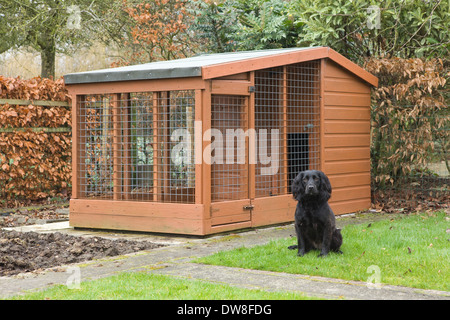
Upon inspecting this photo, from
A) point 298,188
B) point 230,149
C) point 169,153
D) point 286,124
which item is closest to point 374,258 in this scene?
point 298,188

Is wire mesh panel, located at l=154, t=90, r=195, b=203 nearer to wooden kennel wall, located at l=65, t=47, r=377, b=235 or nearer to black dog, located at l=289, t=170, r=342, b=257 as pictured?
wooden kennel wall, located at l=65, t=47, r=377, b=235

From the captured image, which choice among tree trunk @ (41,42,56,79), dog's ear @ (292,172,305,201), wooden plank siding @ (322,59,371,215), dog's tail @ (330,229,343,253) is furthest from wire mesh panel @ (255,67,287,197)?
tree trunk @ (41,42,56,79)

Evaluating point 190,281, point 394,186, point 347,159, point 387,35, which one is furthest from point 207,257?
point 387,35

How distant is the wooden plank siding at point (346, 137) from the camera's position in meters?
10.0

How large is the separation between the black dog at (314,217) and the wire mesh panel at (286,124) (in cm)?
260

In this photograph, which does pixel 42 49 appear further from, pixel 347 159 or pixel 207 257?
pixel 207 257

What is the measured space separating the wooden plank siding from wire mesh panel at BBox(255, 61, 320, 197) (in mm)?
192

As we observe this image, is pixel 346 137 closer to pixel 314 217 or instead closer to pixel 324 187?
pixel 324 187

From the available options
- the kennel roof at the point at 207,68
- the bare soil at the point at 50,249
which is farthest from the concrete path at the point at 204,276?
the kennel roof at the point at 207,68

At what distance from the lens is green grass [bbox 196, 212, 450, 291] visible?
17.8 ft

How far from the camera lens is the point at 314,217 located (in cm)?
640
